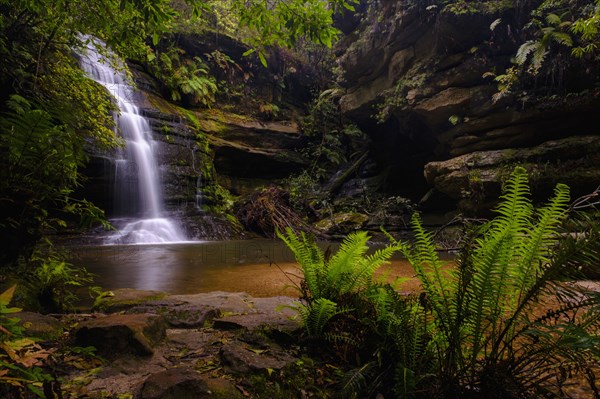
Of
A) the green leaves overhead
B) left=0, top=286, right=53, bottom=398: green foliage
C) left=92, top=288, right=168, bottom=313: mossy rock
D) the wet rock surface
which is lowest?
left=92, top=288, right=168, bottom=313: mossy rock

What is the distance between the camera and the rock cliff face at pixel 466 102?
10.2 meters

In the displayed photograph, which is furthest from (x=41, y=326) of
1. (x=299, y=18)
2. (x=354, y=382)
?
(x=299, y=18)

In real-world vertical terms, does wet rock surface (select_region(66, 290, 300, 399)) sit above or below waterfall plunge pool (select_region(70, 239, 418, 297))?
above

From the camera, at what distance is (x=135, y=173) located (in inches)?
495

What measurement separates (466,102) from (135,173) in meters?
13.2

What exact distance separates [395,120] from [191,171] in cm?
1068

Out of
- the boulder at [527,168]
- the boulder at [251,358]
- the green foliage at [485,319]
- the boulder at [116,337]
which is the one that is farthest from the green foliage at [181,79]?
the green foliage at [485,319]

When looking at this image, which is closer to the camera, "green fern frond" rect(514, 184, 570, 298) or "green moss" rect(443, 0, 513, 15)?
"green fern frond" rect(514, 184, 570, 298)

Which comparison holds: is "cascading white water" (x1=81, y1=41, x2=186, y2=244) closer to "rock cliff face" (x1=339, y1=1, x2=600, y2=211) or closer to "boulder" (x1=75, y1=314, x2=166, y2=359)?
"boulder" (x1=75, y1=314, x2=166, y2=359)

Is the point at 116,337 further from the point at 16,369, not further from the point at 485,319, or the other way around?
the point at 485,319

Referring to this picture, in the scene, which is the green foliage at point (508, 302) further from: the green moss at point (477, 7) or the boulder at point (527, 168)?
the green moss at point (477, 7)

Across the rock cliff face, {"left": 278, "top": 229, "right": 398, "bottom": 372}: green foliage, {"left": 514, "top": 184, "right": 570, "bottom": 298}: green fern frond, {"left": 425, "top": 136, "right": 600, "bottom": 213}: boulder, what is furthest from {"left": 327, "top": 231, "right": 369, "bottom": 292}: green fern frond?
the rock cliff face

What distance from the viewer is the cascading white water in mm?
11461

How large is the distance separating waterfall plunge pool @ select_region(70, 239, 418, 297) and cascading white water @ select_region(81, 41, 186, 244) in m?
2.85
